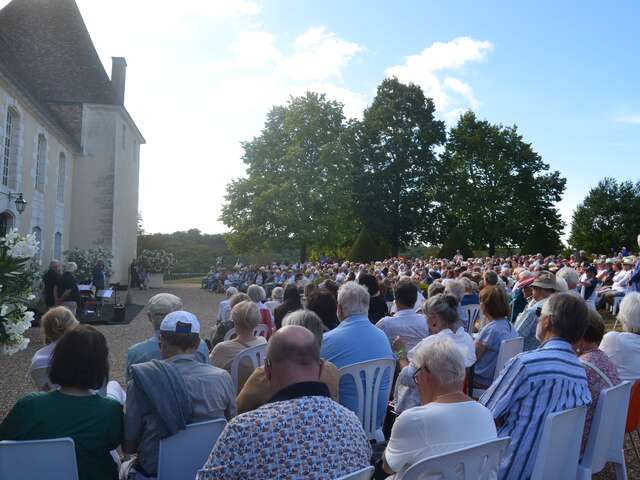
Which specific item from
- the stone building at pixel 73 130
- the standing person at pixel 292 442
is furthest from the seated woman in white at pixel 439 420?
the stone building at pixel 73 130

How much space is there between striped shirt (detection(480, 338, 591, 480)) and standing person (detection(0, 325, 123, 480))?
6.36 feet

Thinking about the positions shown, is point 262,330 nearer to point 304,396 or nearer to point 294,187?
point 304,396

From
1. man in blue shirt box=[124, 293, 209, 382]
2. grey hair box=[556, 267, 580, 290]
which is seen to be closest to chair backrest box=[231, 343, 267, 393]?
man in blue shirt box=[124, 293, 209, 382]

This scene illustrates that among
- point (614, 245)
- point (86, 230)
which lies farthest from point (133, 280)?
point (614, 245)

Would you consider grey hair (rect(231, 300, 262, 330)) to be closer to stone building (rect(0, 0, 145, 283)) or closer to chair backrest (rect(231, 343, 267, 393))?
chair backrest (rect(231, 343, 267, 393))

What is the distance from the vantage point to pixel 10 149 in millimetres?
18781

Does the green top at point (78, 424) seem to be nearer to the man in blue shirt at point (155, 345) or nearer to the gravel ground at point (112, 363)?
the man in blue shirt at point (155, 345)

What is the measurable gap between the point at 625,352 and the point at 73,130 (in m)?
28.2

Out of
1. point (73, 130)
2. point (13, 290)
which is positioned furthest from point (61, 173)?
point (13, 290)

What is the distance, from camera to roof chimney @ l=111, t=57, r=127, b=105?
95.3ft

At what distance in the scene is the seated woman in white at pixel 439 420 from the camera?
Answer: 232 cm

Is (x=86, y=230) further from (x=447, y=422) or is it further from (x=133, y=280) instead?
(x=447, y=422)

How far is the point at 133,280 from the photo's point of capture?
106ft

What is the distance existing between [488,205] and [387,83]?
12212 millimetres
